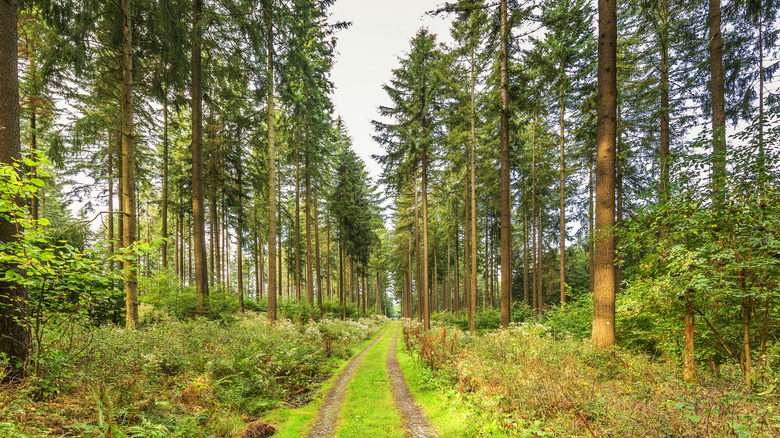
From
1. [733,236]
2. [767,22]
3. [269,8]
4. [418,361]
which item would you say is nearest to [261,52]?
[269,8]

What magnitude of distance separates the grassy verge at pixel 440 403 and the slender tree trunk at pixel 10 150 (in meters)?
7.06

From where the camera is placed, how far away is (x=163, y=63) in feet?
33.8

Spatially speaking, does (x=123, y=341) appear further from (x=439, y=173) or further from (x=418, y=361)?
(x=439, y=173)

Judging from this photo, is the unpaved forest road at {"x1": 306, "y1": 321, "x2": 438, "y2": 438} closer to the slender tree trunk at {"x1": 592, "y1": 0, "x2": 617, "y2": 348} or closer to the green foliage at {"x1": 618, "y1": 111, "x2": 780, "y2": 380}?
the slender tree trunk at {"x1": 592, "y1": 0, "x2": 617, "y2": 348}

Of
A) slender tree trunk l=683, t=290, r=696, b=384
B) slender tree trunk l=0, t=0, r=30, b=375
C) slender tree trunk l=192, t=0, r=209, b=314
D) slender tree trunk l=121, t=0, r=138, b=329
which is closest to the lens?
slender tree trunk l=0, t=0, r=30, b=375

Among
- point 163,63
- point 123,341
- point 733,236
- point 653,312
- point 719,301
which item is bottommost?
point 123,341

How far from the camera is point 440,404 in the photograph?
22.2ft

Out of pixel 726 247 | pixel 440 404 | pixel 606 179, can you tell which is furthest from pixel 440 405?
pixel 606 179

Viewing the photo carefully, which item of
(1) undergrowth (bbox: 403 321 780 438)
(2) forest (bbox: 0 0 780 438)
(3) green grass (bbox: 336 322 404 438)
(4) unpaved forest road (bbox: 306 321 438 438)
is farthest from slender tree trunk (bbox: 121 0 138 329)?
(1) undergrowth (bbox: 403 321 780 438)

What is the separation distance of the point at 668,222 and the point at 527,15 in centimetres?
1015

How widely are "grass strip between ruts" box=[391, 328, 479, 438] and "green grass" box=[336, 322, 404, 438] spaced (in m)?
0.77

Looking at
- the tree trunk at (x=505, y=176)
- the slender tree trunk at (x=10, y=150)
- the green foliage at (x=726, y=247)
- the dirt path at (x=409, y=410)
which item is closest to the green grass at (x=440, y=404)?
the dirt path at (x=409, y=410)

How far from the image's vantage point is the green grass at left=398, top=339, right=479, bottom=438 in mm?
5391

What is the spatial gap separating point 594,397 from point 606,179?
17.2 ft
